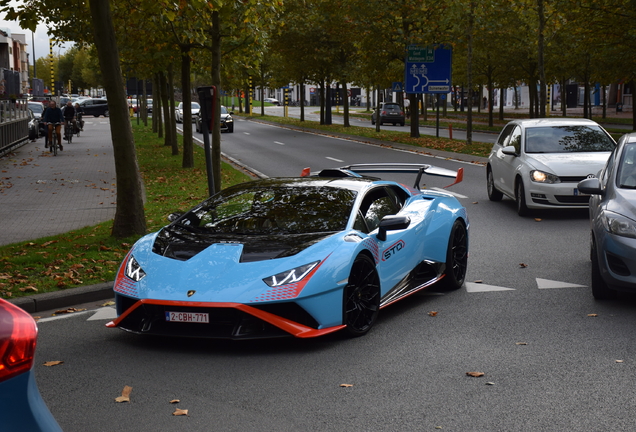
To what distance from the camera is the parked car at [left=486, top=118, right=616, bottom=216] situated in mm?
13328

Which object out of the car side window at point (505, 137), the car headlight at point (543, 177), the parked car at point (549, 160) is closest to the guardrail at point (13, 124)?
the car side window at point (505, 137)

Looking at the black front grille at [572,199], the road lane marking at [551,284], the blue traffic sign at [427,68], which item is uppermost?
the blue traffic sign at [427,68]

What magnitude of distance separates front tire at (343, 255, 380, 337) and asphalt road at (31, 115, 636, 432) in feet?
0.38

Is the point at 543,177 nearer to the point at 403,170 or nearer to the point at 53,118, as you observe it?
the point at 403,170

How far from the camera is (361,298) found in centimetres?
662

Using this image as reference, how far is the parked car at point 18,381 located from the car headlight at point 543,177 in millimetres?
11684

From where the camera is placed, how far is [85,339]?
22.2ft

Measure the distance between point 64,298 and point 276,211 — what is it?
2479 millimetres

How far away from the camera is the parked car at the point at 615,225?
23.6ft

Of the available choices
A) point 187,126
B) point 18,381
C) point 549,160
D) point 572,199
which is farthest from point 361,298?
point 187,126

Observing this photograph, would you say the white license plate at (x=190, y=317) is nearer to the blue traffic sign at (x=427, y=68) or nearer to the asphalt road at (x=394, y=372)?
the asphalt road at (x=394, y=372)

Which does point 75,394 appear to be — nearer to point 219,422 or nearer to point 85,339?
point 219,422

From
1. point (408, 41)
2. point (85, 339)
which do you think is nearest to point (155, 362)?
point (85, 339)

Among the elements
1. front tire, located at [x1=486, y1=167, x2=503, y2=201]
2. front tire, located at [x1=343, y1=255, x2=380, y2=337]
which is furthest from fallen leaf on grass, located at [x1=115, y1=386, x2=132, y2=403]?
front tire, located at [x1=486, y1=167, x2=503, y2=201]
